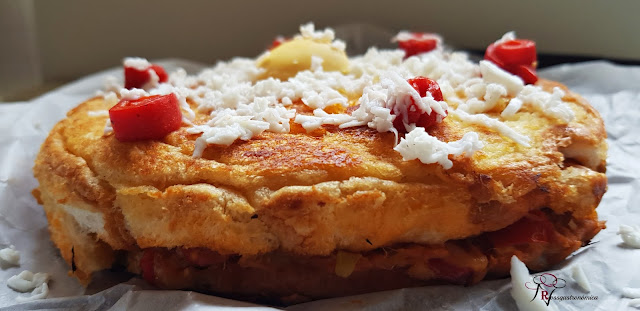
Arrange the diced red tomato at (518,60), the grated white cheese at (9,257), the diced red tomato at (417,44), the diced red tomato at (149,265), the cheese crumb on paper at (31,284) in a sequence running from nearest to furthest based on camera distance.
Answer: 1. the diced red tomato at (149,265)
2. the cheese crumb on paper at (31,284)
3. the grated white cheese at (9,257)
4. the diced red tomato at (518,60)
5. the diced red tomato at (417,44)

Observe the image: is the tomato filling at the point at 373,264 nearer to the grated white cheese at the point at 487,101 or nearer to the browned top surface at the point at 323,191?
the browned top surface at the point at 323,191

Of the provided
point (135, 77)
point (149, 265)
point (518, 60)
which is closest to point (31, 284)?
point (149, 265)

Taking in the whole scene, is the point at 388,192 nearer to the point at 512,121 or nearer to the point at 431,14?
the point at 512,121

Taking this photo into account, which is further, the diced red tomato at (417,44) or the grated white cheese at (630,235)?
the diced red tomato at (417,44)

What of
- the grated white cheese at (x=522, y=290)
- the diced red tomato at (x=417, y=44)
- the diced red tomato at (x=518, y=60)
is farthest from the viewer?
the diced red tomato at (x=417, y=44)

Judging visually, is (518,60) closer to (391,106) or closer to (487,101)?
(487,101)

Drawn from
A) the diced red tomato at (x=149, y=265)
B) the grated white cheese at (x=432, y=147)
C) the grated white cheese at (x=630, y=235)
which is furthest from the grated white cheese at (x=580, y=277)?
the diced red tomato at (x=149, y=265)
